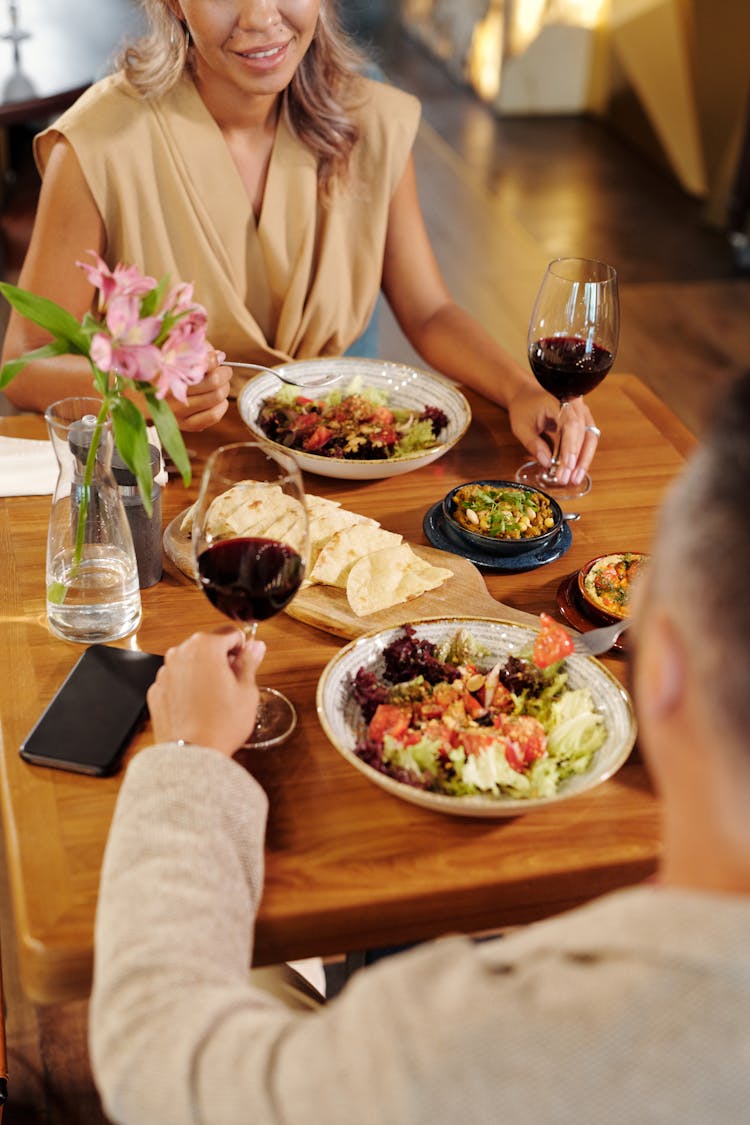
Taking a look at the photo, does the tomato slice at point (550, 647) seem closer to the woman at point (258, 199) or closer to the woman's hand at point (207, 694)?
the woman's hand at point (207, 694)

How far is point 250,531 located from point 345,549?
343mm

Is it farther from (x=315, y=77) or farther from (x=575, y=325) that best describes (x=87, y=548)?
(x=315, y=77)

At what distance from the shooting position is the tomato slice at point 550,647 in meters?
1.30

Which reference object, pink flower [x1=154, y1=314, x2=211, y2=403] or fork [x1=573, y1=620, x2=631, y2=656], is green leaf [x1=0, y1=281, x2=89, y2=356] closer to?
pink flower [x1=154, y1=314, x2=211, y2=403]

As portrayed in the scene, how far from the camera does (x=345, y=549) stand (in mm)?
1511

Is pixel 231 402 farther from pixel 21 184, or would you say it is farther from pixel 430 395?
pixel 21 184

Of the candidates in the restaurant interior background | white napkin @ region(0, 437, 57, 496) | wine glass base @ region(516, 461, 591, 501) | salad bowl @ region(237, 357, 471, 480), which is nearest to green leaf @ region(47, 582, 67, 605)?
white napkin @ region(0, 437, 57, 496)

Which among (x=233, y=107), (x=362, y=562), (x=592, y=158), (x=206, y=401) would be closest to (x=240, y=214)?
(x=233, y=107)

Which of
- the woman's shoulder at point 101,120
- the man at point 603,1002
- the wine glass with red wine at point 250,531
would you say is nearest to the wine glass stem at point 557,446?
the wine glass with red wine at point 250,531

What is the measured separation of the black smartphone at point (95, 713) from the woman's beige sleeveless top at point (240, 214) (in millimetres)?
1013

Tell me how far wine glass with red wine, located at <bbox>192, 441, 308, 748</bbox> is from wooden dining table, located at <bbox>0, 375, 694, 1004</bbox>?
0.57 feet

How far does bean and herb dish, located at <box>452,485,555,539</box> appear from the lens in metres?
1.60

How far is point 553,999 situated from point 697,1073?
0.29 feet

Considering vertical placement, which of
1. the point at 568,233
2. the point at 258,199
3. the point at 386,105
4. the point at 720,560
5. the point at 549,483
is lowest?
the point at 568,233
